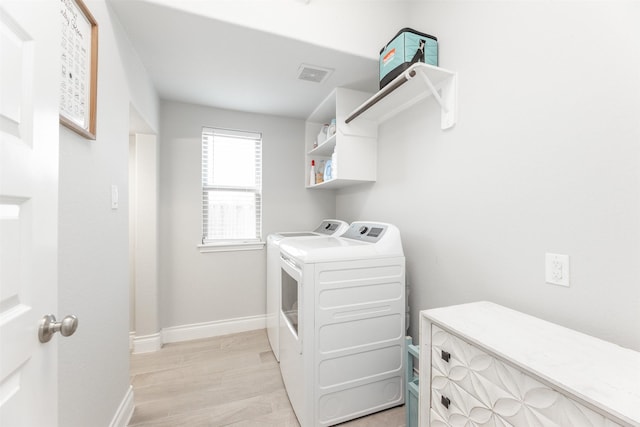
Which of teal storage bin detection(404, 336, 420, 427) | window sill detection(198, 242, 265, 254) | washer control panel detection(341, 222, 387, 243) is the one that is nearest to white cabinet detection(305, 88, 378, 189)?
washer control panel detection(341, 222, 387, 243)

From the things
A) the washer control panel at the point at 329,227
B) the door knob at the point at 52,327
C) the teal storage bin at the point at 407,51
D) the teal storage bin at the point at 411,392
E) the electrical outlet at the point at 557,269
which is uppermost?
the teal storage bin at the point at 407,51

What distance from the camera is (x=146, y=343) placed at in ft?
7.49

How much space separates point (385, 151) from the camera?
2.09 meters

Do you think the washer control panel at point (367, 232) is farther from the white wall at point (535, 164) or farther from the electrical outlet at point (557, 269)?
the electrical outlet at point (557, 269)

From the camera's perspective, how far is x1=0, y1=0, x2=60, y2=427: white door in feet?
1.59

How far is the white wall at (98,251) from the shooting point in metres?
0.98

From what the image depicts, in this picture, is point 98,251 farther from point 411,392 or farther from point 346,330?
point 411,392

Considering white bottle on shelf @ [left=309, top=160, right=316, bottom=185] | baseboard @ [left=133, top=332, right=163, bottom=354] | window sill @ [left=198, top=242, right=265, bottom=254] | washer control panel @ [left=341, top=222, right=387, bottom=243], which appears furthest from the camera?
white bottle on shelf @ [left=309, top=160, right=316, bottom=185]

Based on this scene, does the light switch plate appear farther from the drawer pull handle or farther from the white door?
the drawer pull handle

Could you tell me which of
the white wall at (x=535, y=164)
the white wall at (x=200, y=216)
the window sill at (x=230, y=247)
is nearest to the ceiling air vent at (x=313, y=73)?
the white wall at (x=535, y=164)

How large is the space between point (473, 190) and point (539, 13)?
2.58 feet

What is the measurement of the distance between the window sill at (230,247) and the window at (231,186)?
55 millimetres

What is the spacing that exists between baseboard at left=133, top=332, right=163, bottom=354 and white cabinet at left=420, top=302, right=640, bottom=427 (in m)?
2.31

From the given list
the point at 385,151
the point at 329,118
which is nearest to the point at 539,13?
the point at 385,151
